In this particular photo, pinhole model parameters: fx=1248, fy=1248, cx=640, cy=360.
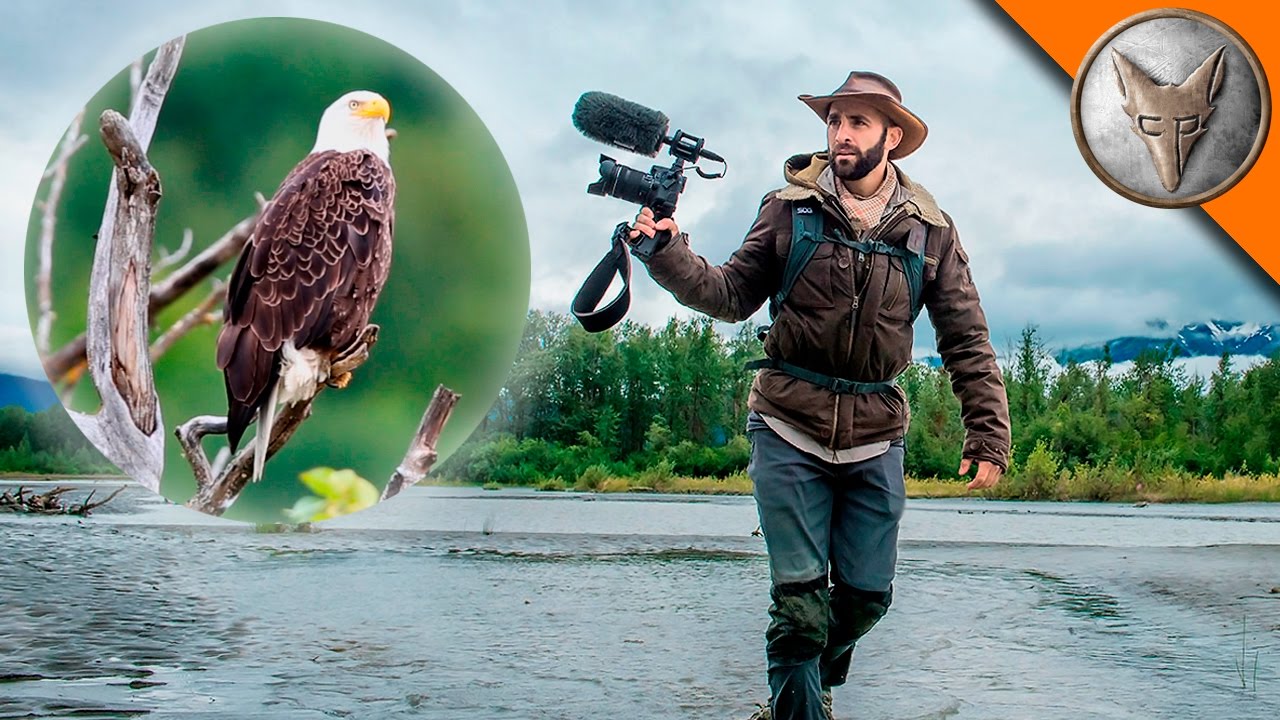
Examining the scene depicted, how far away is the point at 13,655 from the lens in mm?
4188

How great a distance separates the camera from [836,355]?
325cm

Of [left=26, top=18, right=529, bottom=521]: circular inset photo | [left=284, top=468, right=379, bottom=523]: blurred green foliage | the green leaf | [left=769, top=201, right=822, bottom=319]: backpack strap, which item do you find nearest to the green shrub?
[left=26, top=18, right=529, bottom=521]: circular inset photo

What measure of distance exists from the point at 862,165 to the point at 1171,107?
2974 millimetres

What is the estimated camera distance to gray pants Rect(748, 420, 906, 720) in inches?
124

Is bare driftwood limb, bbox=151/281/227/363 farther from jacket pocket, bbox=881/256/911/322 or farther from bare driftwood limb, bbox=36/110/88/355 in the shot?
jacket pocket, bbox=881/256/911/322

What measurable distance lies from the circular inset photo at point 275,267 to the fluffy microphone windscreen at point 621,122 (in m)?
2.27

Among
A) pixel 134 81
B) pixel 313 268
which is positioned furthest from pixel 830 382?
A: pixel 134 81

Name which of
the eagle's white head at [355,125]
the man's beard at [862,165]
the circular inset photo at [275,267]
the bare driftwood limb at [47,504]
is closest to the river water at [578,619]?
the bare driftwood limb at [47,504]

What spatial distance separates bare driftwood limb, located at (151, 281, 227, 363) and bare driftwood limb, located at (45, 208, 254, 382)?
3.4 inches

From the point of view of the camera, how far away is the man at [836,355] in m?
3.17

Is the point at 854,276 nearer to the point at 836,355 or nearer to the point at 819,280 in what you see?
the point at 819,280

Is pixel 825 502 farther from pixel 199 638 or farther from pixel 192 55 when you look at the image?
pixel 192 55

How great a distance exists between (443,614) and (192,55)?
276cm

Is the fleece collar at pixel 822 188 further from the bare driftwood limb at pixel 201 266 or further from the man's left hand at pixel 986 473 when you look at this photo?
the bare driftwood limb at pixel 201 266
